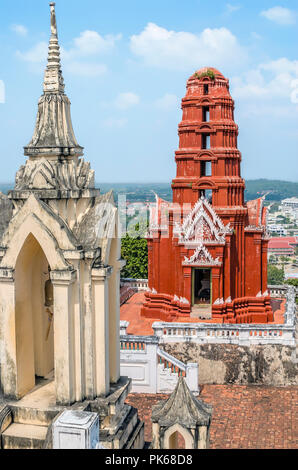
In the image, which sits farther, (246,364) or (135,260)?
(135,260)

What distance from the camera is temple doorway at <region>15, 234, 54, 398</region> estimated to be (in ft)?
25.5

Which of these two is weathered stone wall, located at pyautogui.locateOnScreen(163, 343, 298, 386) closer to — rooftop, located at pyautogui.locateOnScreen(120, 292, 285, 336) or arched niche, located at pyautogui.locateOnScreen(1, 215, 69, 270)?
rooftop, located at pyautogui.locateOnScreen(120, 292, 285, 336)

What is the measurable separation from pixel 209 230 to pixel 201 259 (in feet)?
4.04

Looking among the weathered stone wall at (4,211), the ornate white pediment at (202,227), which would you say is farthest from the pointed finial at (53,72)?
the ornate white pediment at (202,227)

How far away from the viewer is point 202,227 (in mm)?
21266

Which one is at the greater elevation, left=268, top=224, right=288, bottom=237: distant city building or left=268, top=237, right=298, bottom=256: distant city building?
left=268, top=224, right=288, bottom=237: distant city building

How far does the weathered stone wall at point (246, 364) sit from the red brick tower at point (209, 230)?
9.07 feet

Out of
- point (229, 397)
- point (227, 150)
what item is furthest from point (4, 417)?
point (227, 150)

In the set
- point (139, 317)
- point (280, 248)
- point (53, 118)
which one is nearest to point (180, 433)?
point (53, 118)

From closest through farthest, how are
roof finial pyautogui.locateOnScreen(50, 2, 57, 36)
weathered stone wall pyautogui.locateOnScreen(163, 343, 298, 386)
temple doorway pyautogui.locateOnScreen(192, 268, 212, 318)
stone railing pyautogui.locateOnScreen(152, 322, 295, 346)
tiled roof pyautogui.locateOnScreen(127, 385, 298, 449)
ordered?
roof finial pyautogui.locateOnScreen(50, 2, 57, 36) < tiled roof pyautogui.locateOnScreen(127, 385, 298, 449) < weathered stone wall pyautogui.locateOnScreen(163, 343, 298, 386) < stone railing pyautogui.locateOnScreen(152, 322, 295, 346) < temple doorway pyautogui.locateOnScreen(192, 268, 212, 318)

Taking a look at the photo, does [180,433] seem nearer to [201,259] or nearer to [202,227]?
[201,259]

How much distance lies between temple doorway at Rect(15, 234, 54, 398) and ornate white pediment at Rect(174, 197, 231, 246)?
43.4ft

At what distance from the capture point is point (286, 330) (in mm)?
18438

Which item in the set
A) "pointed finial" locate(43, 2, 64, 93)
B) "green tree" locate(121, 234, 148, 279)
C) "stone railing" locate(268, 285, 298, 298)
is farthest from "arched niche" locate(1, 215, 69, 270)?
"green tree" locate(121, 234, 148, 279)
